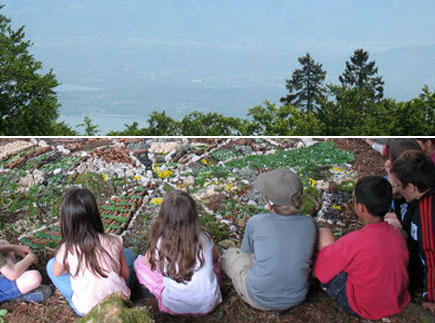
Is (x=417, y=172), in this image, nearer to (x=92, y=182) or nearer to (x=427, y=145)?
(x=427, y=145)

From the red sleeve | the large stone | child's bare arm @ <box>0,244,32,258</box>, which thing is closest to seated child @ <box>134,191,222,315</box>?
the large stone

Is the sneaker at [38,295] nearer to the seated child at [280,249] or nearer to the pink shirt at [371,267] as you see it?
the seated child at [280,249]

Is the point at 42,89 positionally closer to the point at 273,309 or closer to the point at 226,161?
the point at 226,161

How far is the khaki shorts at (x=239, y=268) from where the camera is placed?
2.59m

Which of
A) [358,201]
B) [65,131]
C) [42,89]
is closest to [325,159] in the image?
[358,201]

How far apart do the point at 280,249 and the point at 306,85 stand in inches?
682

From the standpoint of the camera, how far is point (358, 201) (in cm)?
246

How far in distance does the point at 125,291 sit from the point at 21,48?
778 inches

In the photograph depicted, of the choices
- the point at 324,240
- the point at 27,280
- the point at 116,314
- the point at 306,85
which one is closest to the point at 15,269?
the point at 27,280

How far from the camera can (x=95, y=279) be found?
8.11 feet

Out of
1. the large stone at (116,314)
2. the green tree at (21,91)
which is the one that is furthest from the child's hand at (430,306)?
the green tree at (21,91)

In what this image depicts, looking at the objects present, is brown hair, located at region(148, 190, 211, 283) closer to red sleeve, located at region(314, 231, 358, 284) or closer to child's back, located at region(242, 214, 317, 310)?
child's back, located at region(242, 214, 317, 310)

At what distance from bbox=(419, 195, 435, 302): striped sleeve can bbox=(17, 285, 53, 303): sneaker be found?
6.75 ft

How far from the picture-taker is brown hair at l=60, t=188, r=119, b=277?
237 cm
